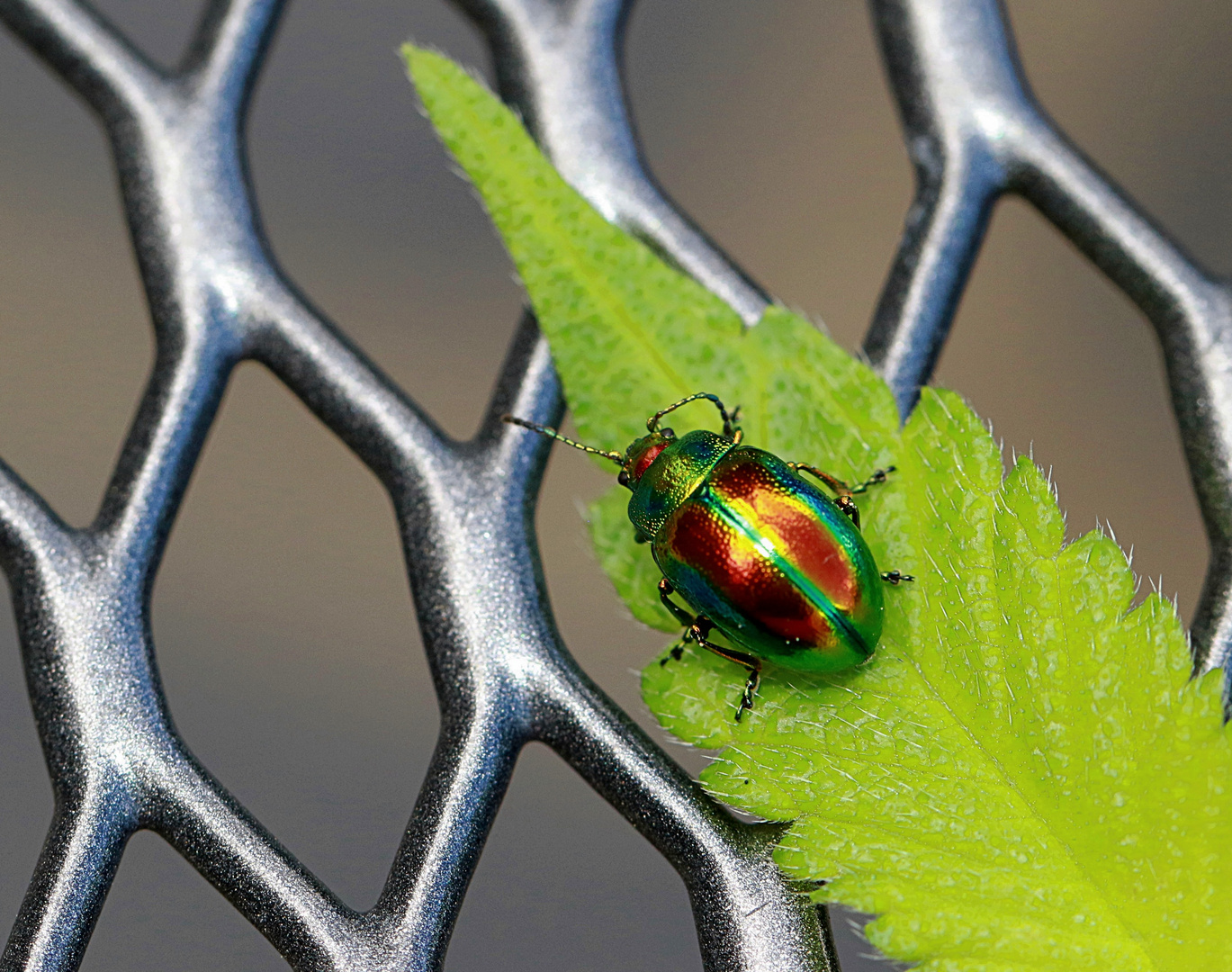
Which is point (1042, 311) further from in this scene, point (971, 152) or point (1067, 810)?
point (1067, 810)

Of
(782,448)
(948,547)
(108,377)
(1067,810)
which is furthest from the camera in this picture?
(108,377)

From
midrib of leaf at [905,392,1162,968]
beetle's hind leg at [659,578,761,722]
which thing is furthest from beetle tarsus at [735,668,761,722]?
midrib of leaf at [905,392,1162,968]

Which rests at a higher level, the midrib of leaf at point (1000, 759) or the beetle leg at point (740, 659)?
the midrib of leaf at point (1000, 759)

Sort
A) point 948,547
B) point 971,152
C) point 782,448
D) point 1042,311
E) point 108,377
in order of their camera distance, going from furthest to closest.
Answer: point 1042,311
point 108,377
point 971,152
point 782,448
point 948,547

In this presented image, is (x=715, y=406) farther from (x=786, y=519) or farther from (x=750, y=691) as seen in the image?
(x=750, y=691)

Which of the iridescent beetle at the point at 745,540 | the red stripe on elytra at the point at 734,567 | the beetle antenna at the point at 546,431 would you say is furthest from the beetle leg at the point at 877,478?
the beetle antenna at the point at 546,431

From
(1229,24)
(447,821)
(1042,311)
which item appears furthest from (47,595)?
(1229,24)

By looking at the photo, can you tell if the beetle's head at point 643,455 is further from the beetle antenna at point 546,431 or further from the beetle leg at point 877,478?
the beetle leg at point 877,478
